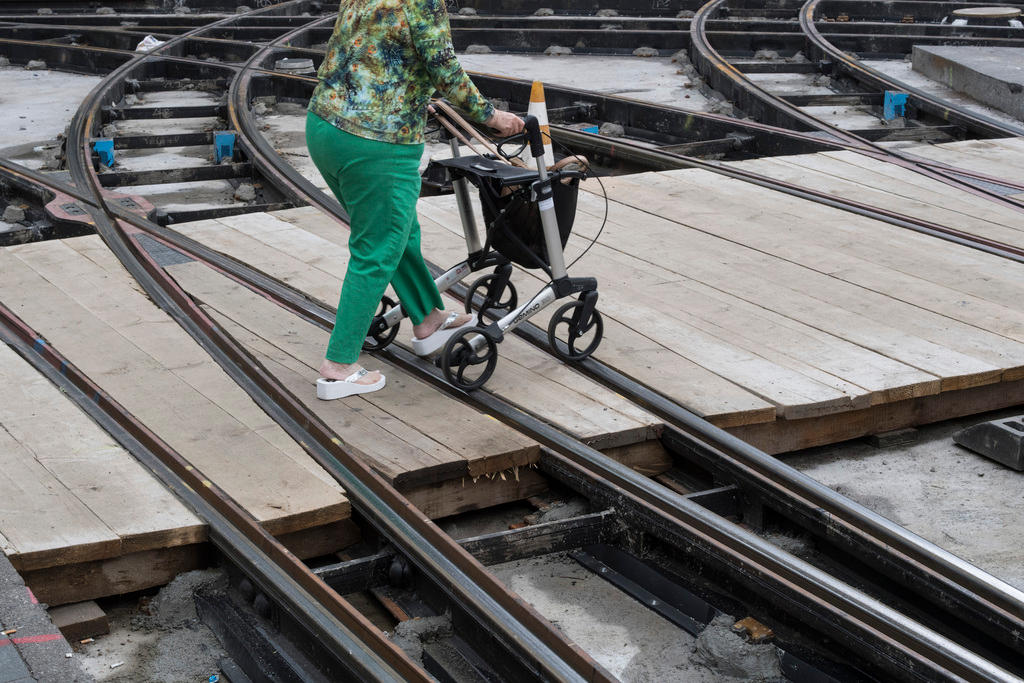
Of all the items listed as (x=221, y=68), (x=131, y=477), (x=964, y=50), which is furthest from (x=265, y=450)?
(x=964, y=50)

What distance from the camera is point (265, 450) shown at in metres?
4.14

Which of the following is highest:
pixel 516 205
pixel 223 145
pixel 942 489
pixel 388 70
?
pixel 388 70

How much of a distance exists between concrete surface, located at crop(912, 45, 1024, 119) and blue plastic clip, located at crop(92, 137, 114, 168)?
7.53m

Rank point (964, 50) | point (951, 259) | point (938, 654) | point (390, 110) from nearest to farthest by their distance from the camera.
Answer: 1. point (938, 654)
2. point (390, 110)
3. point (951, 259)
4. point (964, 50)

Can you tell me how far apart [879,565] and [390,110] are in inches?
86.1

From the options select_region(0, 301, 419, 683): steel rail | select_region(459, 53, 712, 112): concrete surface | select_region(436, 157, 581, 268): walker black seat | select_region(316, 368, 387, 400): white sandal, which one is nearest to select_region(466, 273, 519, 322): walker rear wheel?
select_region(436, 157, 581, 268): walker black seat

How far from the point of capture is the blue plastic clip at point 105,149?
364 inches

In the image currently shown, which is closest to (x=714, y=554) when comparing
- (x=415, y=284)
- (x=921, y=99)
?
(x=415, y=284)

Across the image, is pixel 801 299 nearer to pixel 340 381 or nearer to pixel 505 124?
pixel 505 124

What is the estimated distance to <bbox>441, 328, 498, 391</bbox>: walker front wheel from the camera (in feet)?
14.8

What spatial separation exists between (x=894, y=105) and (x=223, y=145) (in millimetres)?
5772

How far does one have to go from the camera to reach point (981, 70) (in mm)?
11523

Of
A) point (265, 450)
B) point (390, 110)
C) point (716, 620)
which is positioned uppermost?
point (390, 110)

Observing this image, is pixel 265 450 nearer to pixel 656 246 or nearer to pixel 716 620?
pixel 716 620
